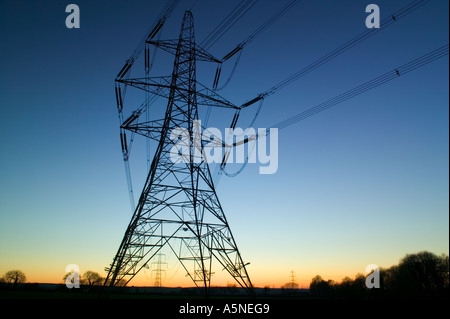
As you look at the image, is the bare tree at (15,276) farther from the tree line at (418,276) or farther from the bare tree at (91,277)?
the tree line at (418,276)

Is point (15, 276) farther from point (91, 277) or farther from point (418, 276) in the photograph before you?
point (418, 276)

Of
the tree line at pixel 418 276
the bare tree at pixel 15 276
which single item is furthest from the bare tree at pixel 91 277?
the tree line at pixel 418 276

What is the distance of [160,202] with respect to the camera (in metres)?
16.3

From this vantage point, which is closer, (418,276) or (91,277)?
(418,276)

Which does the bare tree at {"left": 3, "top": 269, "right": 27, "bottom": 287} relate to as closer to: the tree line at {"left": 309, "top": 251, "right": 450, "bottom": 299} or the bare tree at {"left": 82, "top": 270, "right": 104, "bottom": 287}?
the bare tree at {"left": 82, "top": 270, "right": 104, "bottom": 287}

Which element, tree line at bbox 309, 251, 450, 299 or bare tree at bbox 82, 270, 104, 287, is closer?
tree line at bbox 309, 251, 450, 299

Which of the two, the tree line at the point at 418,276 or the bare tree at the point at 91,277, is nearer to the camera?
the tree line at the point at 418,276

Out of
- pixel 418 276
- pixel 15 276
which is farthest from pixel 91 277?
pixel 418 276

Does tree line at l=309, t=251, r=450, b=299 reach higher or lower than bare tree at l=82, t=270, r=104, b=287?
higher

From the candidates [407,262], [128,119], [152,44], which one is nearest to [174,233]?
[128,119]

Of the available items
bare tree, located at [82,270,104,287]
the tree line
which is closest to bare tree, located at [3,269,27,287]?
bare tree, located at [82,270,104,287]
